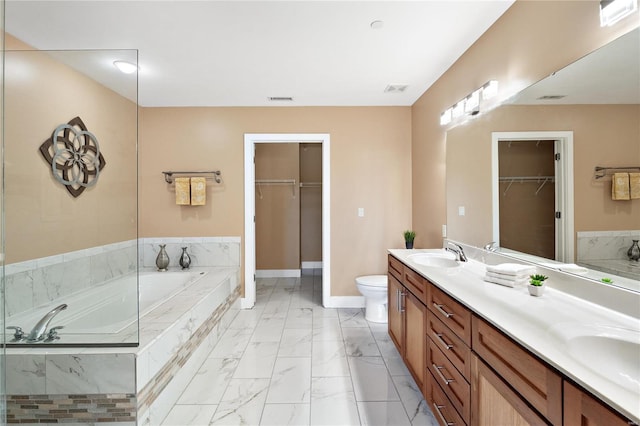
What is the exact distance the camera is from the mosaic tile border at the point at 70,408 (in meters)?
1.56

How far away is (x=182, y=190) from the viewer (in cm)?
353

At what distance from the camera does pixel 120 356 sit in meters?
1.55

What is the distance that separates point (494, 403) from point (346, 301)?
8.75ft

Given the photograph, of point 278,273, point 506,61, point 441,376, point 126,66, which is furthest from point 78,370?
point 278,273

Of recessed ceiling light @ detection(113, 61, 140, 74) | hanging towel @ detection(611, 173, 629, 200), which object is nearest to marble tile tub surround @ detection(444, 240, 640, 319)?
hanging towel @ detection(611, 173, 629, 200)

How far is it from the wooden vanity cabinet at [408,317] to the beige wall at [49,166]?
1.89 m

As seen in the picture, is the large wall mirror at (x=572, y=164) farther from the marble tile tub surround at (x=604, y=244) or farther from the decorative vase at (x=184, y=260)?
the decorative vase at (x=184, y=260)

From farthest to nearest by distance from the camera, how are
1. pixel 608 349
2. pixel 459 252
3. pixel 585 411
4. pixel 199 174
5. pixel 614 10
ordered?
pixel 199 174
pixel 459 252
pixel 614 10
pixel 608 349
pixel 585 411

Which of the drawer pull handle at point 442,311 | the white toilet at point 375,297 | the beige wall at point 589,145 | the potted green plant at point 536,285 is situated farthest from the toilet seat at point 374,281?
the potted green plant at point 536,285

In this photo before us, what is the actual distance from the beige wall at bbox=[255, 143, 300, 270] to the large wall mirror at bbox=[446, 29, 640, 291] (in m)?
3.50

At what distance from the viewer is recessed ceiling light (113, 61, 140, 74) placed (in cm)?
174

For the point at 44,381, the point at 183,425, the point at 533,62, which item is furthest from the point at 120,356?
the point at 533,62

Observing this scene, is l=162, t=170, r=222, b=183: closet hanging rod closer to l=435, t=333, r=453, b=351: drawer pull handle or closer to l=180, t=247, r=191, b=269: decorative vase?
l=180, t=247, r=191, b=269: decorative vase

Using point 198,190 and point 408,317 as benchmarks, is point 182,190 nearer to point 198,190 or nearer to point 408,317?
point 198,190
